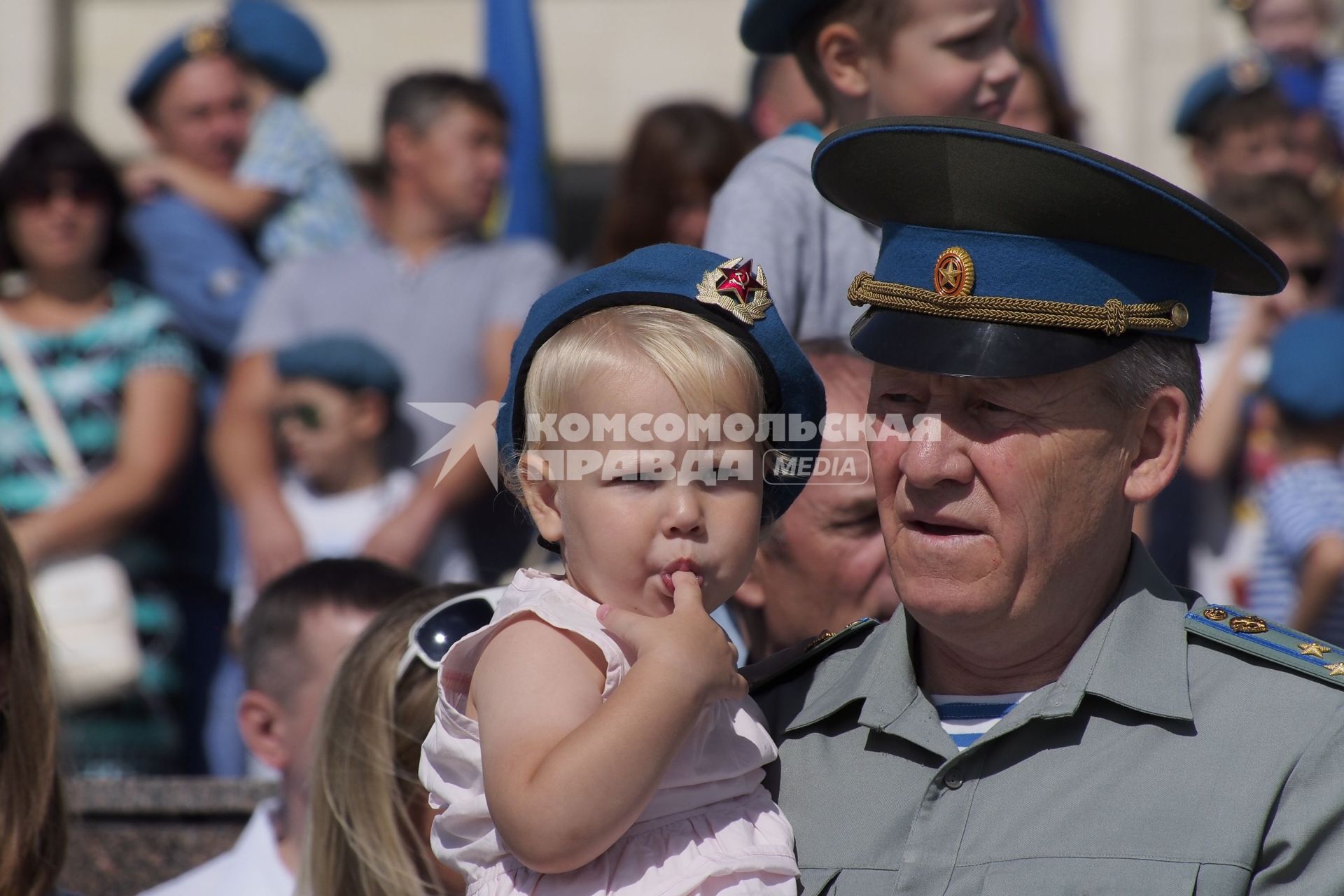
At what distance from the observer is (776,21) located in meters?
3.48

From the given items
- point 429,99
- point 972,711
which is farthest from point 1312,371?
point 972,711

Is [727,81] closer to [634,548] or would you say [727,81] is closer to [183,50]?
[183,50]

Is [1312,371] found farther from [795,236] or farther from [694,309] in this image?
[694,309]

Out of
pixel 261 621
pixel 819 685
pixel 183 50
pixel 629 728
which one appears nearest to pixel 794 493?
pixel 819 685

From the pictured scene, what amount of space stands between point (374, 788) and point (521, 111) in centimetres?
388

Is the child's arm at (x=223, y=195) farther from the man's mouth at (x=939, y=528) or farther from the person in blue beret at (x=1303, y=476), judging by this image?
the man's mouth at (x=939, y=528)

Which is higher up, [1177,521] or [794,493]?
[794,493]

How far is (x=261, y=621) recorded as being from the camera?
12.1ft

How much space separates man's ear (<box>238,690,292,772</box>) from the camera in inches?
143

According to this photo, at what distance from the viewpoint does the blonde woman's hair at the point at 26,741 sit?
2828 mm

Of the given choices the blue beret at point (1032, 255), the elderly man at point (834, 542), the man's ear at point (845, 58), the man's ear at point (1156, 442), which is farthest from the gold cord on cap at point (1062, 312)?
the man's ear at point (845, 58)

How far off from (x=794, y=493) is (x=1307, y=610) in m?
2.89

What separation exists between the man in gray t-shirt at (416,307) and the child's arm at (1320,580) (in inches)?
88.8

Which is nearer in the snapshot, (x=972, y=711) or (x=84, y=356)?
(x=972, y=711)
